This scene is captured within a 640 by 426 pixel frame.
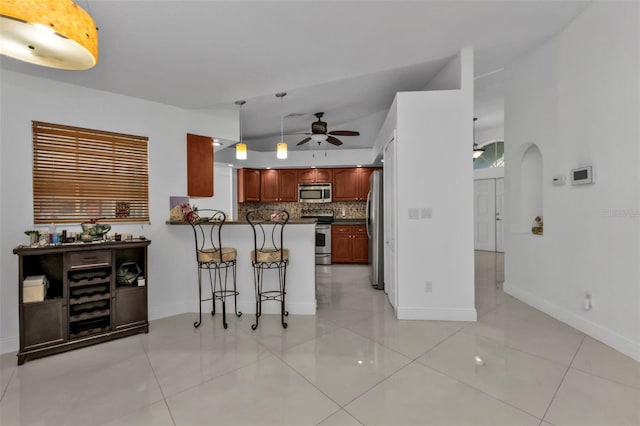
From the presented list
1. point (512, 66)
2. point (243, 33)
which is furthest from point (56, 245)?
point (512, 66)

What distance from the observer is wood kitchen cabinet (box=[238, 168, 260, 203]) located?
6.88 meters

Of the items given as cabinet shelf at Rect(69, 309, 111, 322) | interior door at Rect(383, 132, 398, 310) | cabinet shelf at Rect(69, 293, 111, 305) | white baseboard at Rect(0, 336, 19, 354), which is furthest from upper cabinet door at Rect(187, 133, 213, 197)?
interior door at Rect(383, 132, 398, 310)

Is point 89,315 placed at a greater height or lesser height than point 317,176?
lesser

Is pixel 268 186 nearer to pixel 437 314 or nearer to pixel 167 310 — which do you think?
pixel 167 310

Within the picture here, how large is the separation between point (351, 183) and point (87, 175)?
512 cm

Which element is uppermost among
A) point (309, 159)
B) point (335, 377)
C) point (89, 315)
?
point (309, 159)

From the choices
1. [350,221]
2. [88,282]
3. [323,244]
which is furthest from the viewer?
[350,221]

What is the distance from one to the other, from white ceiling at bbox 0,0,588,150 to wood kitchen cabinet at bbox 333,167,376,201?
125 inches

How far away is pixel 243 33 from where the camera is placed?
2283 mm

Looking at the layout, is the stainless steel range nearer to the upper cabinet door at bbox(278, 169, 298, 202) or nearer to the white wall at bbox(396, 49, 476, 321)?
the upper cabinet door at bbox(278, 169, 298, 202)

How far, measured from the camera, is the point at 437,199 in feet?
10.4

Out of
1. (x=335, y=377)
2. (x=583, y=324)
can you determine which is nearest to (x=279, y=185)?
(x=335, y=377)

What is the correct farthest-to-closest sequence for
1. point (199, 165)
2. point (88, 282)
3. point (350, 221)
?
point (350, 221), point (199, 165), point (88, 282)

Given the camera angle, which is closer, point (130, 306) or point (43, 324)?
point (43, 324)
